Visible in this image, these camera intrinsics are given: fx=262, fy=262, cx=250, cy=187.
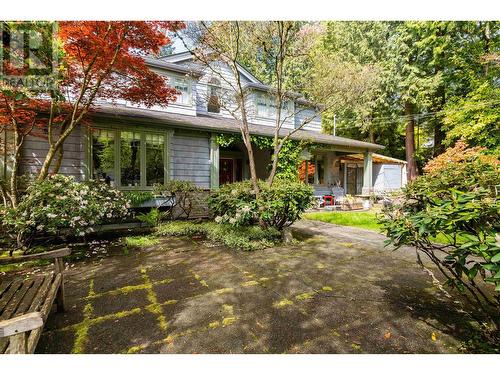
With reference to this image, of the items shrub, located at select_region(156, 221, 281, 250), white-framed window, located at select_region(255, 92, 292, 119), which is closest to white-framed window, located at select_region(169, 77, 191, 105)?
white-framed window, located at select_region(255, 92, 292, 119)

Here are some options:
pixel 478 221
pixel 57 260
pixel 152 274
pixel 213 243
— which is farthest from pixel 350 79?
pixel 57 260

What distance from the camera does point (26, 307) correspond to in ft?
7.61

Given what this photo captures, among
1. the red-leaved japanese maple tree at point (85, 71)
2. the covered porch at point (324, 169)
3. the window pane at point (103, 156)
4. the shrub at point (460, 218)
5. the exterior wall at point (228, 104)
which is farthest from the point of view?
the covered porch at point (324, 169)

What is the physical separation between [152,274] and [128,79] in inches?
256

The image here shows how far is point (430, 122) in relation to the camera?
2156 cm

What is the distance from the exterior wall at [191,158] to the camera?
10.3 metres

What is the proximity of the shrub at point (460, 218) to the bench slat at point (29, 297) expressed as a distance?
11.4ft

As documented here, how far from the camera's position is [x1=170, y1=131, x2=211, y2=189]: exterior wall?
407 inches

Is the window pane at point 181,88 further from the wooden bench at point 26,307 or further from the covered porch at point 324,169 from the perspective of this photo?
the wooden bench at point 26,307

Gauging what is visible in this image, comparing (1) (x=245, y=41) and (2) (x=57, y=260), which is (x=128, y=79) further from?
(2) (x=57, y=260)

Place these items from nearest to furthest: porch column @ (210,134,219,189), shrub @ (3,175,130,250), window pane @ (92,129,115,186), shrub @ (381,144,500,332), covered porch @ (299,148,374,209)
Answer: shrub @ (381,144,500,332) → shrub @ (3,175,130,250) → window pane @ (92,129,115,186) → porch column @ (210,134,219,189) → covered porch @ (299,148,374,209)

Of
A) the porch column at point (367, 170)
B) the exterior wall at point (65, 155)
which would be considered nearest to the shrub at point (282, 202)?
the exterior wall at point (65, 155)

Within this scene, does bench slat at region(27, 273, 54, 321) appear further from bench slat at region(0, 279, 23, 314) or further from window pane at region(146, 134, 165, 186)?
window pane at region(146, 134, 165, 186)

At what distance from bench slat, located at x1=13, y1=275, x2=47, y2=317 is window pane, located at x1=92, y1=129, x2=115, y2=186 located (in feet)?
21.5
